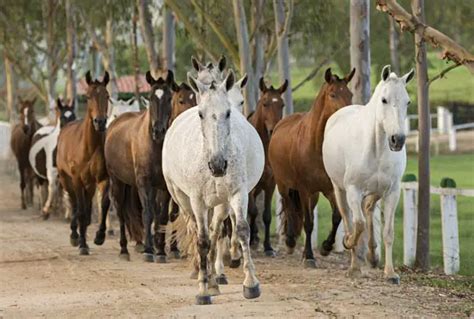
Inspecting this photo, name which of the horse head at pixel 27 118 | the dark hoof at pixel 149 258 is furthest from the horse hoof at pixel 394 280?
the horse head at pixel 27 118

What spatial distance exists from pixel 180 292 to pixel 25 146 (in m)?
17.8

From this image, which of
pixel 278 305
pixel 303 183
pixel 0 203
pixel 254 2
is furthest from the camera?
pixel 0 203

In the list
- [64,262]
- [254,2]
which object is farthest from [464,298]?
[254,2]

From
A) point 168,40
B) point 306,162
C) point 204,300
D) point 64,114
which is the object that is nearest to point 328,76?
point 306,162

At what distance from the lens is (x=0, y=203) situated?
29938 mm

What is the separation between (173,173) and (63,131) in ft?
22.8

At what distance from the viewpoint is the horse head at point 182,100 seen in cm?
1622

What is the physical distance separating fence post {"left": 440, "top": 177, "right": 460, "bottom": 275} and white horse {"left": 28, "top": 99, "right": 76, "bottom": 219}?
33.4 feet

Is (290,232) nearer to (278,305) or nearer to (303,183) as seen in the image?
(303,183)

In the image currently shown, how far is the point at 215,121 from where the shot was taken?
10.8 metres

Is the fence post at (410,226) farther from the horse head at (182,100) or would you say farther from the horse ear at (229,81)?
the horse ear at (229,81)

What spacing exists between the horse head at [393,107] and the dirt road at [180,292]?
1512mm

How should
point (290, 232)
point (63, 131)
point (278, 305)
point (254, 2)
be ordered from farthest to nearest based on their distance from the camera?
point (254, 2)
point (63, 131)
point (290, 232)
point (278, 305)

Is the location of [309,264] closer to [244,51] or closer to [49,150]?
[244,51]
